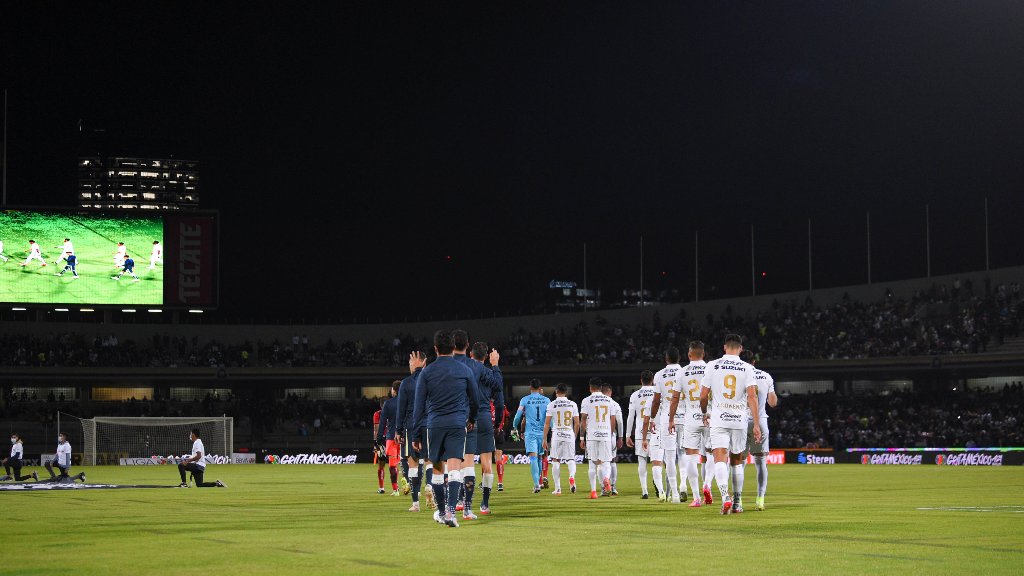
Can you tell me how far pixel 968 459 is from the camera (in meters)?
47.5

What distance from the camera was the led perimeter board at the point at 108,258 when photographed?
175ft

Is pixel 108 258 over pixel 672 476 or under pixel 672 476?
over

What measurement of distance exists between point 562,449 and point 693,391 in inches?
241

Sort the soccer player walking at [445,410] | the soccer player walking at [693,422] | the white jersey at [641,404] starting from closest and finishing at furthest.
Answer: the soccer player walking at [445,410] → the soccer player walking at [693,422] → the white jersey at [641,404]

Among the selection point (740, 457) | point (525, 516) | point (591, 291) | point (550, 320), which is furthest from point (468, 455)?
point (591, 291)

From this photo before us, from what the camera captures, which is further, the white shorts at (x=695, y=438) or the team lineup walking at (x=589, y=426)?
the white shorts at (x=695, y=438)

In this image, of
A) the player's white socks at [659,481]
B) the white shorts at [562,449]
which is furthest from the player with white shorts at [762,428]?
the white shorts at [562,449]

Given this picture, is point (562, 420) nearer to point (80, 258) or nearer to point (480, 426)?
point (480, 426)

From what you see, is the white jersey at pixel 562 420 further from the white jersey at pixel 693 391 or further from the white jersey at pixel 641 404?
the white jersey at pixel 693 391

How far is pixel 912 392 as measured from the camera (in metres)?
61.6

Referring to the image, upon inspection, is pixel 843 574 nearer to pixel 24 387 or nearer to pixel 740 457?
pixel 740 457

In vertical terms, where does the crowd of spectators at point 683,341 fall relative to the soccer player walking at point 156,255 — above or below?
below

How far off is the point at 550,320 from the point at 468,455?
61.1 meters

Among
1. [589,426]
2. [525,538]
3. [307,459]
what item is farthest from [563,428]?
[307,459]
